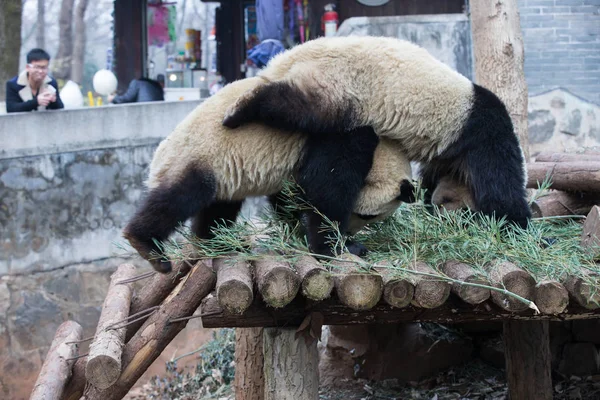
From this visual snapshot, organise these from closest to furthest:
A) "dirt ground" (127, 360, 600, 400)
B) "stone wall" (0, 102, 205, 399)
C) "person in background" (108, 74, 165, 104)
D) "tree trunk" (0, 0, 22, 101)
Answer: "dirt ground" (127, 360, 600, 400) → "stone wall" (0, 102, 205, 399) → "person in background" (108, 74, 165, 104) → "tree trunk" (0, 0, 22, 101)

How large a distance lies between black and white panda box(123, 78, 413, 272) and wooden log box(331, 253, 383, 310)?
0.46 metres

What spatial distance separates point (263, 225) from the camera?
487 cm

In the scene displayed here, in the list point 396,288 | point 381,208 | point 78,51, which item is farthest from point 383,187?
point 78,51

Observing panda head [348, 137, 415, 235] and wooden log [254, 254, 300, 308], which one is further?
panda head [348, 137, 415, 235]

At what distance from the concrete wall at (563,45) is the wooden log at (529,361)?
539 centimetres

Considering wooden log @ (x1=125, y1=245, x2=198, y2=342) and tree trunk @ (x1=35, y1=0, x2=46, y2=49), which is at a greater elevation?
tree trunk @ (x1=35, y1=0, x2=46, y2=49)

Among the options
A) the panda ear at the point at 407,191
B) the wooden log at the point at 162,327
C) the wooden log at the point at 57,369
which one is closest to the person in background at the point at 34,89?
the wooden log at the point at 57,369

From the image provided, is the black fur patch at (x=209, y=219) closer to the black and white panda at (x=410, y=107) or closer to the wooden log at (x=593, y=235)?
the black and white panda at (x=410, y=107)

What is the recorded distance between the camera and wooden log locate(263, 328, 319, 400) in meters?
3.92

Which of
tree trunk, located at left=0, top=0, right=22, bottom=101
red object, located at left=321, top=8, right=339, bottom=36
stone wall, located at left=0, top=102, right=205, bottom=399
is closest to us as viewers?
stone wall, located at left=0, top=102, right=205, bottom=399

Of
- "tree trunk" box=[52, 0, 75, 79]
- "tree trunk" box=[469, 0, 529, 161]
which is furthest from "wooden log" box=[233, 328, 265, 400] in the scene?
"tree trunk" box=[52, 0, 75, 79]

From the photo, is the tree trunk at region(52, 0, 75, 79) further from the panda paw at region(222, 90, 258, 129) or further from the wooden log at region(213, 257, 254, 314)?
the wooden log at region(213, 257, 254, 314)

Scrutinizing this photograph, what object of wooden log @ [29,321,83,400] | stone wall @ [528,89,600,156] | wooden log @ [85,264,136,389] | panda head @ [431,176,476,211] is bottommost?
wooden log @ [29,321,83,400]

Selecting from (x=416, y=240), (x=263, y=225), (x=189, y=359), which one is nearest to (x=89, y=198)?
(x=189, y=359)
